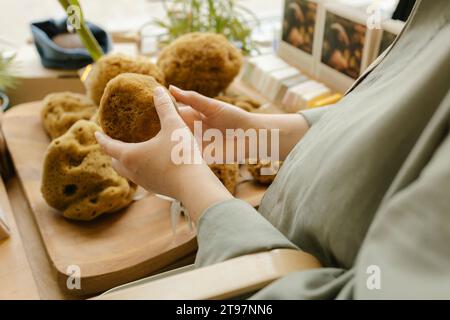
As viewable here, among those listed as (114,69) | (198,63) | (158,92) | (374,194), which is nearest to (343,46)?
(198,63)

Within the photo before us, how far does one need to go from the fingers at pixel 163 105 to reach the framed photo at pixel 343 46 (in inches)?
28.1

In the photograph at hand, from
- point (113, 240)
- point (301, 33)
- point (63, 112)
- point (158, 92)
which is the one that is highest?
point (158, 92)

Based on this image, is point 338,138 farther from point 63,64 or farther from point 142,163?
point 63,64

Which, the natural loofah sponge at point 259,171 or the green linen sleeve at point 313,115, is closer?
the green linen sleeve at point 313,115

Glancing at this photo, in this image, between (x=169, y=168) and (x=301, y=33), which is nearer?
(x=169, y=168)

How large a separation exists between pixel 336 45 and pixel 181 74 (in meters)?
0.50

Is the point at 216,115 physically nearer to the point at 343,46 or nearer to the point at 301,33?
the point at 343,46

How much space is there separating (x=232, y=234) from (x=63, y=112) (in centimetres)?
79

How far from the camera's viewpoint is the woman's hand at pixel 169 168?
55cm

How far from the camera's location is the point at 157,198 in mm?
994

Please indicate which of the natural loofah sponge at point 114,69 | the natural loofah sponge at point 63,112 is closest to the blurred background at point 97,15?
the natural loofah sponge at point 63,112

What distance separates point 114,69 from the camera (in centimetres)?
94

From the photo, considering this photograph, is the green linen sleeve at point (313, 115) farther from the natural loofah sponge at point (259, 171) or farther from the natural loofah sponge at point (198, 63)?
the natural loofah sponge at point (198, 63)

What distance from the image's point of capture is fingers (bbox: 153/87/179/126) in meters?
0.60
